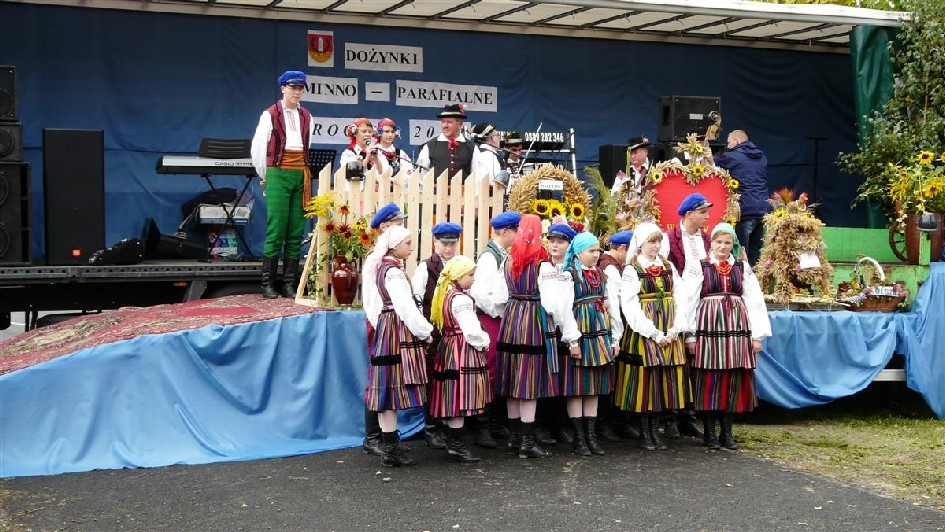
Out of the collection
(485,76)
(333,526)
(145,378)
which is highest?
(485,76)

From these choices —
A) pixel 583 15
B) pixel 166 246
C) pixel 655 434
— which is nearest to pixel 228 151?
pixel 166 246

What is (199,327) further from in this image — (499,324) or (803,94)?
(803,94)

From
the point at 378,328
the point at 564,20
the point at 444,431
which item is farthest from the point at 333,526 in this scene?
the point at 564,20

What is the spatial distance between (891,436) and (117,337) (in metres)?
5.57

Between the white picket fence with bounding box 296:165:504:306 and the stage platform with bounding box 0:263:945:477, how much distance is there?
47cm

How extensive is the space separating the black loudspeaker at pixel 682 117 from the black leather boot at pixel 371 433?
5.55m

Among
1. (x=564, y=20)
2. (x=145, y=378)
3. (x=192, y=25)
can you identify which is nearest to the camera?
(x=145, y=378)

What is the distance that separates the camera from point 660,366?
7.36m

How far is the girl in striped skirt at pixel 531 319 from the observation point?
694cm

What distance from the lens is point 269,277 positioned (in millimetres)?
8945

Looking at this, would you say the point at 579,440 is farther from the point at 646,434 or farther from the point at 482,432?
the point at 482,432

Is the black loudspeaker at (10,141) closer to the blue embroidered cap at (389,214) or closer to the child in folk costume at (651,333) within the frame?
the blue embroidered cap at (389,214)

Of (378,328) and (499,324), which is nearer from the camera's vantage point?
(378,328)

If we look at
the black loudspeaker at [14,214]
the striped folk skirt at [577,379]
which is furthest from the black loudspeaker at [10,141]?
the striped folk skirt at [577,379]
